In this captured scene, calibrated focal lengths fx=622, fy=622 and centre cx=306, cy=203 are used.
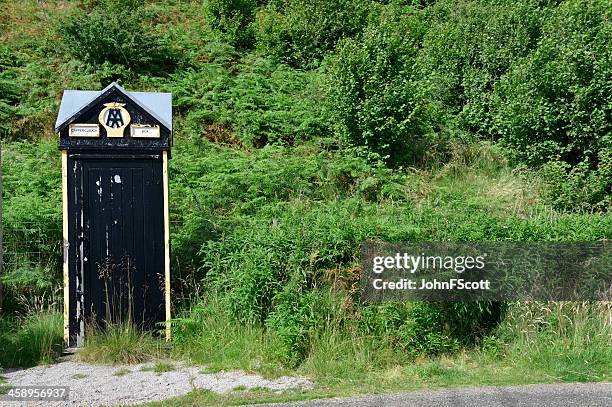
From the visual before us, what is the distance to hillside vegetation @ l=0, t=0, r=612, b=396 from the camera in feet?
22.7

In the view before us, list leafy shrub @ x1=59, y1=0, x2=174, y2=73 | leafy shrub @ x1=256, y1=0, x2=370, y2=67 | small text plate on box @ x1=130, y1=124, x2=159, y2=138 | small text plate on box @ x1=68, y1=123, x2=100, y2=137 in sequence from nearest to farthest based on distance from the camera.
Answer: small text plate on box @ x1=68, y1=123, x2=100, y2=137, small text plate on box @ x1=130, y1=124, x2=159, y2=138, leafy shrub @ x1=59, y1=0, x2=174, y2=73, leafy shrub @ x1=256, y1=0, x2=370, y2=67

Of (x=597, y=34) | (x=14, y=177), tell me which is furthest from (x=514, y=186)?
(x=14, y=177)

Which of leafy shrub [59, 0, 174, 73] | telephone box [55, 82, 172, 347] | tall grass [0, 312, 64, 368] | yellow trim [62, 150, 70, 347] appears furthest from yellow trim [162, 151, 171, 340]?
leafy shrub [59, 0, 174, 73]

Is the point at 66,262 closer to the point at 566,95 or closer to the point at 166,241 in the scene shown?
the point at 166,241

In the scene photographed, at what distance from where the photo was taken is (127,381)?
21.1 ft

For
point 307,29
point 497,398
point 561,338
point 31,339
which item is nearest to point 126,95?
point 31,339

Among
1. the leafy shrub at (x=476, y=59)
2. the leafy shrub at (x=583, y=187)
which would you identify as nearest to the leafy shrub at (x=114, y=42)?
the leafy shrub at (x=476, y=59)

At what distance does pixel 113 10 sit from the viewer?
16.7 m

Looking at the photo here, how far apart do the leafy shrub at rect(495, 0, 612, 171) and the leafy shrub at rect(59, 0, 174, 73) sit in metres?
8.81

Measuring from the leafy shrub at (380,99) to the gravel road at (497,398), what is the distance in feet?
22.6

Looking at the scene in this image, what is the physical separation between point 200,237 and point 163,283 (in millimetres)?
1099

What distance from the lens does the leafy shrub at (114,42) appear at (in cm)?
1521

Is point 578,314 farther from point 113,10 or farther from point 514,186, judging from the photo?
point 113,10

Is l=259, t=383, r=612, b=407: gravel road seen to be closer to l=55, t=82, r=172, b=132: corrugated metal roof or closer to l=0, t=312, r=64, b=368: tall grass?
l=0, t=312, r=64, b=368: tall grass
